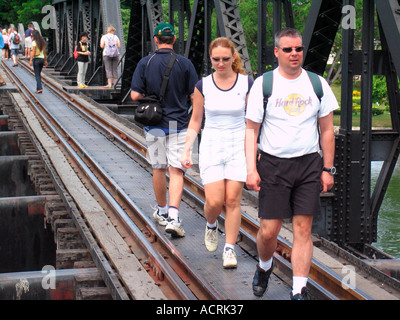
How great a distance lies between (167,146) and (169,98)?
47 centimetres

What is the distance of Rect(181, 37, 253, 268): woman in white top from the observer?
591 cm

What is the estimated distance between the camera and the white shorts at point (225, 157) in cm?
599

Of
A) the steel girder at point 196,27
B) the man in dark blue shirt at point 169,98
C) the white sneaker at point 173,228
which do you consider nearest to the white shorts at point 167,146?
the man in dark blue shirt at point 169,98

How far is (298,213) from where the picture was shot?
505 cm

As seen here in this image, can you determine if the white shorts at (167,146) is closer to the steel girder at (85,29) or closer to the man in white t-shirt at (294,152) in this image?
the man in white t-shirt at (294,152)

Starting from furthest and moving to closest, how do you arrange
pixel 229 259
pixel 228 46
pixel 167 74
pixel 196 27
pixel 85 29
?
pixel 85 29 → pixel 196 27 → pixel 167 74 → pixel 229 259 → pixel 228 46

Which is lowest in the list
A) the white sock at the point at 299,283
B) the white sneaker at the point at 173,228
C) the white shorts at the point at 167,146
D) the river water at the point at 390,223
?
the river water at the point at 390,223

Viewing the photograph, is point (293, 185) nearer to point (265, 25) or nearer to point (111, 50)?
point (265, 25)

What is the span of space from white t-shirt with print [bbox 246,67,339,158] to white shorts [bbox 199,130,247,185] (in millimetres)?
904

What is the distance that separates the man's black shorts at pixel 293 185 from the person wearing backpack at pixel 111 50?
1616 cm

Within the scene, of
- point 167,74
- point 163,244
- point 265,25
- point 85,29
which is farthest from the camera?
point 85,29

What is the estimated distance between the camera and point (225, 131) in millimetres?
5977

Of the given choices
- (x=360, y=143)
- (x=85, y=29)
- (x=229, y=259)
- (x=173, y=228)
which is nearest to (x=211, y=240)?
(x=229, y=259)
